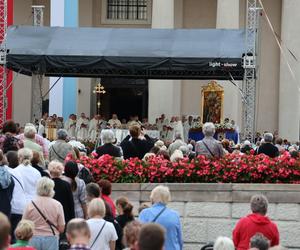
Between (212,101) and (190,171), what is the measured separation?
21861 mm

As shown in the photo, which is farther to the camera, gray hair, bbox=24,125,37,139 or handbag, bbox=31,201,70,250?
gray hair, bbox=24,125,37,139

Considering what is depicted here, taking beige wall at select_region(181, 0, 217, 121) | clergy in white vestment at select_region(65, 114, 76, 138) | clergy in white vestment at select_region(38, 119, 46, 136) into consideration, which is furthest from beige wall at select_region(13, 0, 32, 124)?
clergy in white vestment at select_region(38, 119, 46, 136)

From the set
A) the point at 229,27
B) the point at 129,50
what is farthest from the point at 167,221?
the point at 229,27

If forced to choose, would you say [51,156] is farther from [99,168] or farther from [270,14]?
[270,14]

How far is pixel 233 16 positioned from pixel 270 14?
18.6 ft

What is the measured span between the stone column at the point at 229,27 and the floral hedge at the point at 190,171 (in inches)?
824

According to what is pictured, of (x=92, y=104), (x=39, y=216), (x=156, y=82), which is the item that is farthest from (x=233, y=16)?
(x=39, y=216)

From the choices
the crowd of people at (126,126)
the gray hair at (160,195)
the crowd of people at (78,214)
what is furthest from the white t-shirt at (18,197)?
the crowd of people at (126,126)

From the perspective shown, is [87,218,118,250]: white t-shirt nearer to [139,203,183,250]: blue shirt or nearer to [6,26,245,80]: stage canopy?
[139,203,183,250]: blue shirt

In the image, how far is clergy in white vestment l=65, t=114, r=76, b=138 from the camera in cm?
3404

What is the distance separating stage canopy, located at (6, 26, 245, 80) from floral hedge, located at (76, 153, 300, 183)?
34.1 feet

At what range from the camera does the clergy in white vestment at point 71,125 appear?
3404 cm

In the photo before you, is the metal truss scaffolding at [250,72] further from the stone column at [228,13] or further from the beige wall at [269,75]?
the beige wall at [269,75]

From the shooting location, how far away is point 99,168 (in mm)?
15328
